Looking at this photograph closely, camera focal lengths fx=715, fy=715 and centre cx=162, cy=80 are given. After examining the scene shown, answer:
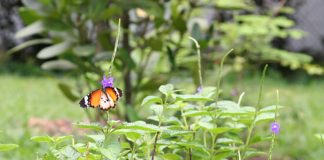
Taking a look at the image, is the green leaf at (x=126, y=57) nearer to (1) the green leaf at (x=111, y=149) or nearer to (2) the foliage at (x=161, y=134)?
(2) the foliage at (x=161, y=134)

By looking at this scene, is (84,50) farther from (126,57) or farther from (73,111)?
(73,111)

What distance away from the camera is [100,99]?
1.36m

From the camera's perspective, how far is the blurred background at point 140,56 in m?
3.29

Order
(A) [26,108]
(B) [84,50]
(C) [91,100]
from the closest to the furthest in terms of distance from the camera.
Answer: (C) [91,100] → (B) [84,50] → (A) [26,108]

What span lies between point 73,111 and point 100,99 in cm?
509

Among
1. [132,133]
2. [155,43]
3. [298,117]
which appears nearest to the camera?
[132,133]

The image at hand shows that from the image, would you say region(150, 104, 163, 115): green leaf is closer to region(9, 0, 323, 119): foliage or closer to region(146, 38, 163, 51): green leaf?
region(9, 0, 323, 119): foliage

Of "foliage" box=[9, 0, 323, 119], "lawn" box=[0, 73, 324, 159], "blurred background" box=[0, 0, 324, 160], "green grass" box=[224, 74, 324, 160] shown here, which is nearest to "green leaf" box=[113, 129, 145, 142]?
"blurred background" box=[0, 0, 324, 160]

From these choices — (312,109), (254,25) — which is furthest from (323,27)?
(254,25)

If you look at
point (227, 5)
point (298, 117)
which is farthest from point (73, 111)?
point (227, 5)

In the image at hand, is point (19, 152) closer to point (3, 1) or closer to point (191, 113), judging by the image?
point (191, 113)

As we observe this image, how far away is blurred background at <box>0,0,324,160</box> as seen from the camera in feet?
10.8

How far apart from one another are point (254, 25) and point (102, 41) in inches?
48.1

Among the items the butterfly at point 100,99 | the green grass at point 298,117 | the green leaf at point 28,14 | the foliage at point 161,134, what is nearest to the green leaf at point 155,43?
the green leaf at point 28,14
